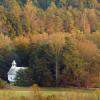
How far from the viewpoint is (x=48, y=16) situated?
365ft

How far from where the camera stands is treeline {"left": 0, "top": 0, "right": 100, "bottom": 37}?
3986 inches

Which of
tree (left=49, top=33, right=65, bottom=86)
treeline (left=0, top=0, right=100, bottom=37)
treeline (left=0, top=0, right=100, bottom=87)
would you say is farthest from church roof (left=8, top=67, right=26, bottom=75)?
treeline (left=0, top=0, right=100, bottom=37)

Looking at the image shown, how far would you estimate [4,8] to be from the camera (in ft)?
365

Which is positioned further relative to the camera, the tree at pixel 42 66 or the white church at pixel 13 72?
the white church at pixel 13 72

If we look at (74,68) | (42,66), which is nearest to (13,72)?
(42,66)

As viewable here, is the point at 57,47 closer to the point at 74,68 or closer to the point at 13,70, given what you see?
the point at 74,68

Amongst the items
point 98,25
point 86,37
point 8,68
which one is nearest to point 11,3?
point 98,25

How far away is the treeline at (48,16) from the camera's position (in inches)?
3986

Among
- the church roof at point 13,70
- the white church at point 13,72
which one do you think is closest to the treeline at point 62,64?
the church roof at point 13,70

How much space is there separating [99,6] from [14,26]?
31987 millimetres

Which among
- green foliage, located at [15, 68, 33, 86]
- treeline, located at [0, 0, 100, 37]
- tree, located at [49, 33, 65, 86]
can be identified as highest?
treeline, located at [0, 0, 100, 37]

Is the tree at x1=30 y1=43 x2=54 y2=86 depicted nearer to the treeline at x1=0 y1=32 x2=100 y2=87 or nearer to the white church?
the treeline at x1=0 y1=32 x2=100 y2=87

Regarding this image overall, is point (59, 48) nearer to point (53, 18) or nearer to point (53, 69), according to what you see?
point (53, 69)

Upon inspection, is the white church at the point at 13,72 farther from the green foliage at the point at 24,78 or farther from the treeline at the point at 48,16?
the treeline at the point at 48,16
